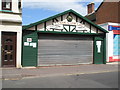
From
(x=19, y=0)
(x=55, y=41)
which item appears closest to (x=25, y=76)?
(x=55, y=41)

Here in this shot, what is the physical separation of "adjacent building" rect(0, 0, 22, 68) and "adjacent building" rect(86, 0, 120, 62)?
26.0 feet

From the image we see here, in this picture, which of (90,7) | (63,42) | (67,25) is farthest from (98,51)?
(90,7)

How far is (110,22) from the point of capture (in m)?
20.8

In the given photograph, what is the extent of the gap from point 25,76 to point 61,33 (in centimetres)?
512

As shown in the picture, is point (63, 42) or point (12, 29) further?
point (63, 42)

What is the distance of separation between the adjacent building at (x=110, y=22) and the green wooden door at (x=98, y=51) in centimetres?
118

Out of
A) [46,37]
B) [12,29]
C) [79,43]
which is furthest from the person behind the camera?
[79,43]

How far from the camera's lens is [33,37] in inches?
516

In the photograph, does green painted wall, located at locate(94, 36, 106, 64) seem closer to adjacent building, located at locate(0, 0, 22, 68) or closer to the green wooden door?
the green wooden door

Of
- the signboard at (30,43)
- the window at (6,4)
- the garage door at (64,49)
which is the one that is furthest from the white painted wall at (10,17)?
the garage door at (64,49)

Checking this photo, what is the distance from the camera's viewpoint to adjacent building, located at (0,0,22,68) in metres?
12.1

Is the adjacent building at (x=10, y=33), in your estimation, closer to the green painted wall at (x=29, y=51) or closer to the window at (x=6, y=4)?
the window at (x=6, y=4)

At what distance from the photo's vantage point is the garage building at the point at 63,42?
42.9 feet

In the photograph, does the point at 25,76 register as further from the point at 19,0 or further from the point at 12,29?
the point at 19,0
